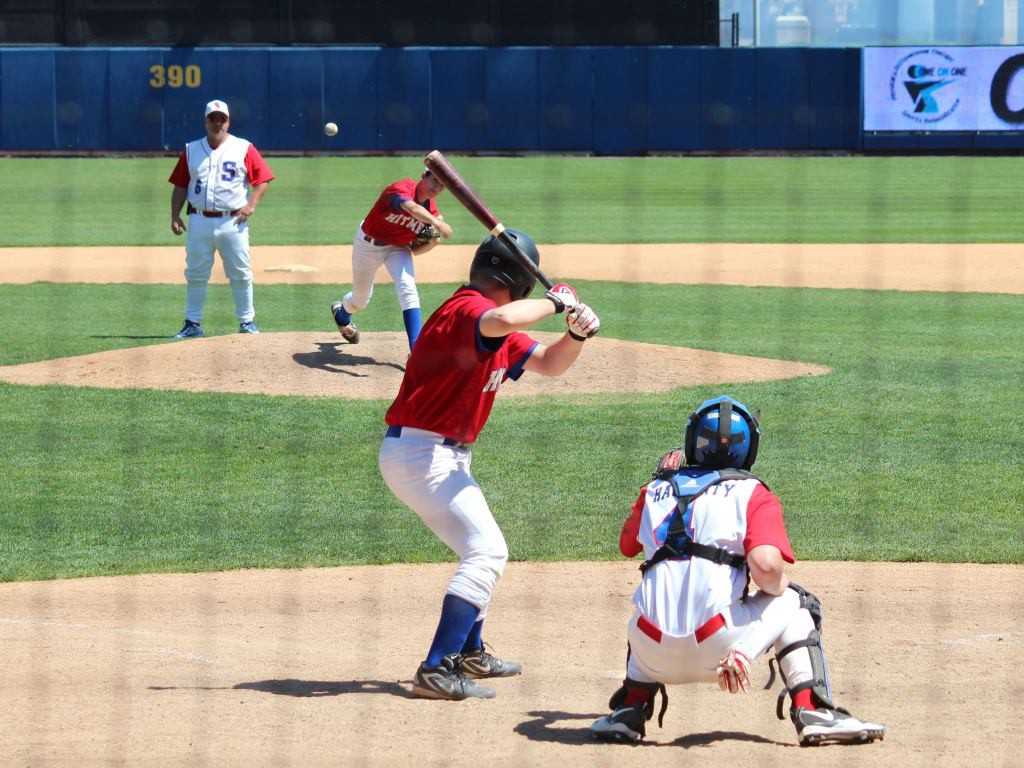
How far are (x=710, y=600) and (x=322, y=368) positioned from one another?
675 centimetres

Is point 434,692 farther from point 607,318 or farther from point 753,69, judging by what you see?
point 753,69

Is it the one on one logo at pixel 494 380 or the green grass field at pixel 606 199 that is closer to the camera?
the one on one logo at pixel 494 380

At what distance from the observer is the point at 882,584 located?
20.5ft

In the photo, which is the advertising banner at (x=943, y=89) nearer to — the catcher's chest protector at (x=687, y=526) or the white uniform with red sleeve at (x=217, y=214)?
the white uniform with red sleeve at (x=217, y=214)

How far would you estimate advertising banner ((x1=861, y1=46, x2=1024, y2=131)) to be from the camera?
34812mm

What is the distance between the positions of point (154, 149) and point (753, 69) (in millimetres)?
14210

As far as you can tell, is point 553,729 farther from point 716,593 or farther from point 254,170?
point 254,170

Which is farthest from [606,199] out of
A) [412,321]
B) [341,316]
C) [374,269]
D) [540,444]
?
[540,444]

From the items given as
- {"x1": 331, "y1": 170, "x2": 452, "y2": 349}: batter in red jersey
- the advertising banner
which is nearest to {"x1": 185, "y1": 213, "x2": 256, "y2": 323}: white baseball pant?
{"x1": 331, "y1": 170, "x2": 452, "y2": 349}: batter in red jersey

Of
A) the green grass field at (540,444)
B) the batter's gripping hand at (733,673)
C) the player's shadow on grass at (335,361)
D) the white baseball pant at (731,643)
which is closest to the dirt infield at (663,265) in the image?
the green grass field at (540,444)

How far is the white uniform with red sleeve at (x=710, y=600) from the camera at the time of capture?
→ 4055 mm

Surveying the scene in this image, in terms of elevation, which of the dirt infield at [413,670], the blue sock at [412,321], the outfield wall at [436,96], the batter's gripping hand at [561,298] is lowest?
the dirt infield at [413,670]

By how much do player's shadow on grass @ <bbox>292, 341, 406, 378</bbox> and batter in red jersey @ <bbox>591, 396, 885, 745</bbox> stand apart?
6444mm

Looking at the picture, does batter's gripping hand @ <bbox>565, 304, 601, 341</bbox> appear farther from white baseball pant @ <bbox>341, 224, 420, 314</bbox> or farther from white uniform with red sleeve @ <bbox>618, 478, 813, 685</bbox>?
white baseball pant @ <bbox>341, 224, 420, 314</bbox>
